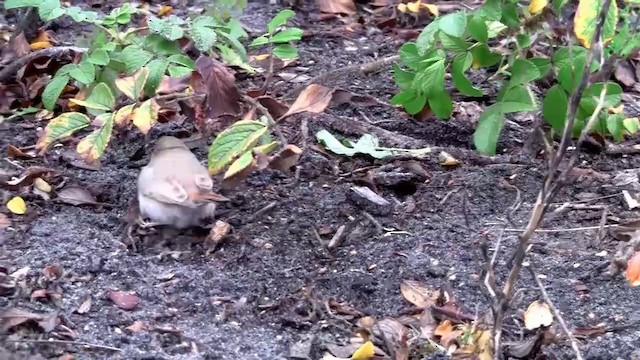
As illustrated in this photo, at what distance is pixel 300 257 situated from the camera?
2.71 metres

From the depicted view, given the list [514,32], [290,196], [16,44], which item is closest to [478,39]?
[514,32]

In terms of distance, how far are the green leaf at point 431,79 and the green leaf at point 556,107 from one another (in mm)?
308

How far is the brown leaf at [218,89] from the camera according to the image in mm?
2863

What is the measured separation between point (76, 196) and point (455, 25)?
1.22m

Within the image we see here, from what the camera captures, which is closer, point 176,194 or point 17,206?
point 176,194

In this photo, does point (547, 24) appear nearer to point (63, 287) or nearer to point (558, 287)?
point (558, 287)

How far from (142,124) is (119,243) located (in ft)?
1.13

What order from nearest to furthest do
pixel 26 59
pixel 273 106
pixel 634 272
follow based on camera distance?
1. pixel 634 272
2. pixel 273 106
3. pixel 26 59

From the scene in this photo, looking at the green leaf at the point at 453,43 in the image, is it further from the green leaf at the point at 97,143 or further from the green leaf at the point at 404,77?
the green leaf at the point at 97,143

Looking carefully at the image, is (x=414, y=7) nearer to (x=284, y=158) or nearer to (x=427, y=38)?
(x=427, y=38)

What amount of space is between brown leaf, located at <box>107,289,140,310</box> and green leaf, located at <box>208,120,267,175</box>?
38cm

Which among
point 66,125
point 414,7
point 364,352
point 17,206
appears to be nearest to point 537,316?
point 364,352

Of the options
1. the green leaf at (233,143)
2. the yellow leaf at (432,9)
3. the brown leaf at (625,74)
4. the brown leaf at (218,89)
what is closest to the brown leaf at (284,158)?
the green leaf at (233,143)

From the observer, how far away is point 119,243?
2740 millimetres
